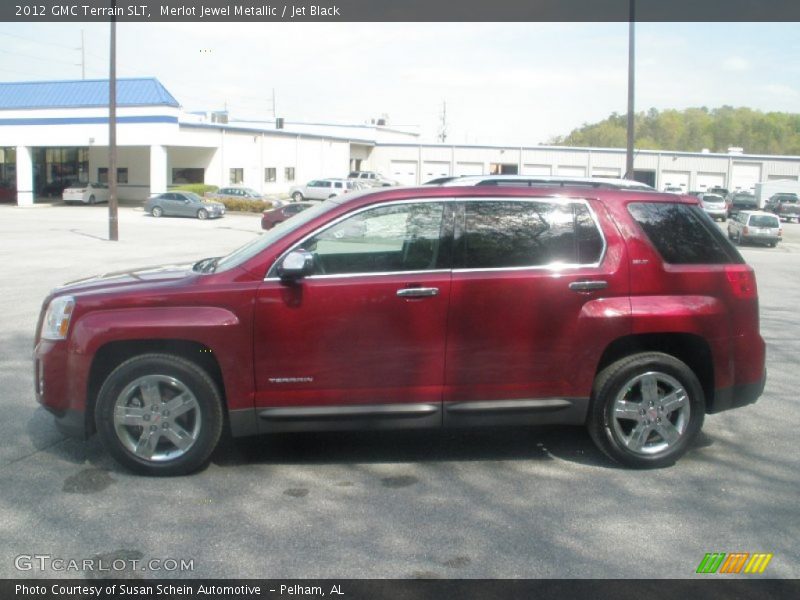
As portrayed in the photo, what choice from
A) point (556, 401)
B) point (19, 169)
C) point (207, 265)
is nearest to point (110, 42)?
point (207, 265)

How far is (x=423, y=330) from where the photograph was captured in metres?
5.29

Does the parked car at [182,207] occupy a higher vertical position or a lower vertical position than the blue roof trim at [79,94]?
lower

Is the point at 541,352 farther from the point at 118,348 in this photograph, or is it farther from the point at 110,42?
the point at 110,42

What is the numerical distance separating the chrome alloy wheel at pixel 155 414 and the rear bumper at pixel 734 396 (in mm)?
3441

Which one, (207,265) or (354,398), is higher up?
(207,265)

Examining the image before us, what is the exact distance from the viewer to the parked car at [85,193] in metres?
54.1

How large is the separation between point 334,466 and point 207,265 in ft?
5.51

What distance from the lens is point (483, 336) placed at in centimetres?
534

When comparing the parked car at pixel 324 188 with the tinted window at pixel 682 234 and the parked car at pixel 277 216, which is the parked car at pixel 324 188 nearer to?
the parked car at pixel 277 216

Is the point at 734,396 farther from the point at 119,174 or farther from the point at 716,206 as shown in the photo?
the point at 119,174

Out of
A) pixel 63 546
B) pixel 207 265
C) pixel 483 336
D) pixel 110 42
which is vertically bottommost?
pixel 63 546

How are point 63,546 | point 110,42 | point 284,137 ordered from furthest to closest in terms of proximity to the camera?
point 284,137, point 110,42, point 63,546

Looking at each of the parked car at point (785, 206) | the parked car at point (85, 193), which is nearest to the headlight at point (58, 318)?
the parked car at point (85, 193)

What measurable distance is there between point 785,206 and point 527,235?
185 ft
